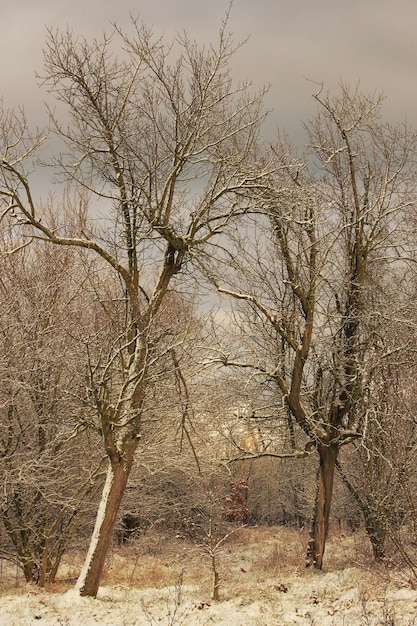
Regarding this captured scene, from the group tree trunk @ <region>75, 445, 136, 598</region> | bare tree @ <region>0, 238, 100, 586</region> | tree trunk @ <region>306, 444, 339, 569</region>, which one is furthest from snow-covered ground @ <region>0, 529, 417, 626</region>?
bare tree @ <region>0, 238, 100, 586</region>

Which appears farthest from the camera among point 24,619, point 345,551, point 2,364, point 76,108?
point 345,551

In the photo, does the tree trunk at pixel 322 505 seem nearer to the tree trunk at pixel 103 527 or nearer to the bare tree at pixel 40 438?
the bare tree at pixel 40 438

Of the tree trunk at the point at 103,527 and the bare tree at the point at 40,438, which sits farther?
the bare tree at the point at 40,438

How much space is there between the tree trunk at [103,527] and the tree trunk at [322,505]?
15.5 ft

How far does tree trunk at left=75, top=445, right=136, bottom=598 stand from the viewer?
7711 millimetres

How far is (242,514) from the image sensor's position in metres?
23.4

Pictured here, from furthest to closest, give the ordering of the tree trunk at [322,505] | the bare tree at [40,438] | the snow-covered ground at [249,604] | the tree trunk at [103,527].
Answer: the tree trunk at [322,505]
the bare tree at [40,438]
the tree trunk at [103,527]
the snow-covered ground at [249,604]

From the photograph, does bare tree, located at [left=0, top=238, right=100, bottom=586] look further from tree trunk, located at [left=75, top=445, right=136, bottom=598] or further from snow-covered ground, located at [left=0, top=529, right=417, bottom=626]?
tree trunk, located at [left=75, top=445, right=136, bottom=598]

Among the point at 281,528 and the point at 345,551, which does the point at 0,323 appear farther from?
the point at 281,528

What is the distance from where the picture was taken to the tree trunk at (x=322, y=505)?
11.0 meters

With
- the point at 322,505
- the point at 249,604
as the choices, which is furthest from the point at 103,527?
the point at 322,505

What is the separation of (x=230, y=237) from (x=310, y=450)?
187 inches

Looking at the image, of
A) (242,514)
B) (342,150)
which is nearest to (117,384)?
(342,150)

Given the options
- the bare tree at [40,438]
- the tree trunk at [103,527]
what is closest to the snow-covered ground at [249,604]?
the tree trunk at [103,527]
